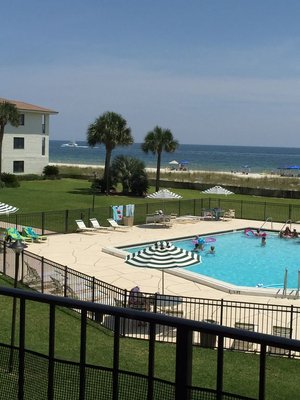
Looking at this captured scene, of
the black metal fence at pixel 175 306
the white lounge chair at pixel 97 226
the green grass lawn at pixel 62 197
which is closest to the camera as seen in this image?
the black metal fence at pixel 175 306

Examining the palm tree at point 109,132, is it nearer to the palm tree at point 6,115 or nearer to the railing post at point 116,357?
the palm tree at point 6,115

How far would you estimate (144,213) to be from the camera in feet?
135

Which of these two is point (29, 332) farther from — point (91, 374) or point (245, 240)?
point (245, 240)

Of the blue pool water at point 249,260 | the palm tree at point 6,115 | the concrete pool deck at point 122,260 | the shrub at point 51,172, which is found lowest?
the blue pool water at point 249,260

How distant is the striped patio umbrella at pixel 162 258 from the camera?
1731 centimetres

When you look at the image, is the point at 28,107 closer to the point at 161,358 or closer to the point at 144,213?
the point at 144,213

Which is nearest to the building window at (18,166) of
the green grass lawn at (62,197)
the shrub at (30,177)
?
the shrub at (30,177)

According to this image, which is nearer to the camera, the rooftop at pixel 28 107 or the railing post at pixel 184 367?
the railing post at pixel 184 367

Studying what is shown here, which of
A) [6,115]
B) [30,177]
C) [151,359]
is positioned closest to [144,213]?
[6,115]

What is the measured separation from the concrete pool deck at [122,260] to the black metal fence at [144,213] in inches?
85.1

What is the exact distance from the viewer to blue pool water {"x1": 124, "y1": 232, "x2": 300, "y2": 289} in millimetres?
24281

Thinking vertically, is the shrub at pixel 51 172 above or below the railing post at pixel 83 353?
below

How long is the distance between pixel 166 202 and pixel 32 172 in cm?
2684

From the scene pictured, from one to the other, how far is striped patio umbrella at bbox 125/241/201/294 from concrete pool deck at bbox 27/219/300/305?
198 centimetres
